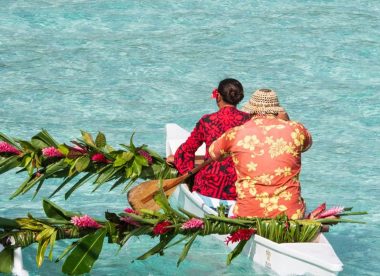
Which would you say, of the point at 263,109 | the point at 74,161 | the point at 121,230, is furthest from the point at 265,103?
the point at 74,161

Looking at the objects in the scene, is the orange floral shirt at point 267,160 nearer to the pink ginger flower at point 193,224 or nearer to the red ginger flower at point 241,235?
the red ginger flower at point 241,235

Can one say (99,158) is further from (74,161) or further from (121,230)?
(121,230)

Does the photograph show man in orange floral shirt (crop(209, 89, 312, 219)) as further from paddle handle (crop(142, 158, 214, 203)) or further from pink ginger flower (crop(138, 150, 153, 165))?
pink ginger flower (crop(138, 150, 153, 165))

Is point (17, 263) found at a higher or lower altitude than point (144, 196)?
lower

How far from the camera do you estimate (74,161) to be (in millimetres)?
7195

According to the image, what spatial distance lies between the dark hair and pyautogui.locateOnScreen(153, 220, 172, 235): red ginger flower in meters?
1.18

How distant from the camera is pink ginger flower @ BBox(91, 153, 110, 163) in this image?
23.7ft

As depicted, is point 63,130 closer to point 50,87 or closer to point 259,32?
point 50,87

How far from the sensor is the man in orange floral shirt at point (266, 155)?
623 cm

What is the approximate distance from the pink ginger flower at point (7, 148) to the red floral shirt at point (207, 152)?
1.14 metres

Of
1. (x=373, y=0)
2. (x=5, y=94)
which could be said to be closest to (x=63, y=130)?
(x=5, y=94)

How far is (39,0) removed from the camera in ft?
51.0

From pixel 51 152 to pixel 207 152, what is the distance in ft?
3.49

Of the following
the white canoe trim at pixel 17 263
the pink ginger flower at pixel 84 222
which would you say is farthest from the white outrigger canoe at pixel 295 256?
the white canoe trim at pixel 17 263
